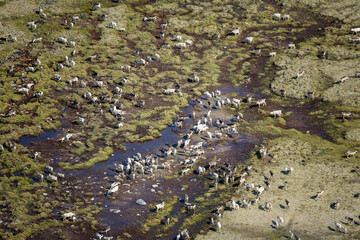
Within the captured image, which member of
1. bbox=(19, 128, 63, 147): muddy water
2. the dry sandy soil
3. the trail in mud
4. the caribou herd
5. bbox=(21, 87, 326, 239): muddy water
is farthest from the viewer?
bbox=(19, 128, 63, 147): muddy water

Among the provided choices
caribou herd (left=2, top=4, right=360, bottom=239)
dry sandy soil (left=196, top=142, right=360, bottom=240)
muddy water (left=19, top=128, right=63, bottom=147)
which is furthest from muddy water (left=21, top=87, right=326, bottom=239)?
dry sandy soil (left=196, top=142, right=360, bottom=240)

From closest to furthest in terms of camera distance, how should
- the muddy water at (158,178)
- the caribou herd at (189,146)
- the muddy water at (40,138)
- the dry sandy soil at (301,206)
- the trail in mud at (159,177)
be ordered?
the dry sandy soil at (301,206) < the trail in mud at (159,177) < the muddy water at (158,178) < the caribou herd at (189,146) < the muddy water at (40,138)

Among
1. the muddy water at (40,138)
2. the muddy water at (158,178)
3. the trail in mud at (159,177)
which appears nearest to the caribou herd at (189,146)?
the muddy water at (158,178)

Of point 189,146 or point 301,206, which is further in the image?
point 189,146

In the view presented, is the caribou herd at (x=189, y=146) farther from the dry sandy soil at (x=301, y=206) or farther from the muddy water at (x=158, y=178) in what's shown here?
the dry sandy soil at (x=301, y=206)

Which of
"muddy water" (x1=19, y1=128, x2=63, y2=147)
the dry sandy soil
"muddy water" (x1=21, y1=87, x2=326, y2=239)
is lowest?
"muddy water" (x1=19, y1=128, x2=63, y2=147)

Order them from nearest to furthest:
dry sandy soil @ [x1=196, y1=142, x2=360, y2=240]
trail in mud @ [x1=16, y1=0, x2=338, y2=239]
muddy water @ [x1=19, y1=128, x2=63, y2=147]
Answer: dry sandy soil @ [x1=196, y1=142, x2=360, y2=240] < trail in mud @ [x1=16, y1=0, x2=338, y2=239] < muddy water @ [x1=19, y1=128, x2=63, y2=147]

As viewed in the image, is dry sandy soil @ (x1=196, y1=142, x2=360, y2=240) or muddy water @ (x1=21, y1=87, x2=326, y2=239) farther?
muddy water @ (x1=21, y1=87, x2=326, y2=239)

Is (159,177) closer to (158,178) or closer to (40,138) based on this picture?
(158,178)

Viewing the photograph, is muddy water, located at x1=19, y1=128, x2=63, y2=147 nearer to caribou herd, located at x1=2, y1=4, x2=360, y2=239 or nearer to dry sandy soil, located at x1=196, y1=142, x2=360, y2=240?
caribou herd, located at x1=2, y1=4, x2=360, y2=239

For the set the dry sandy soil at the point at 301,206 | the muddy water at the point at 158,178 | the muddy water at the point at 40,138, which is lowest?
the muddy water at the point at 40,138

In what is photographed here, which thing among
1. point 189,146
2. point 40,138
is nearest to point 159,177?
point 189,146
